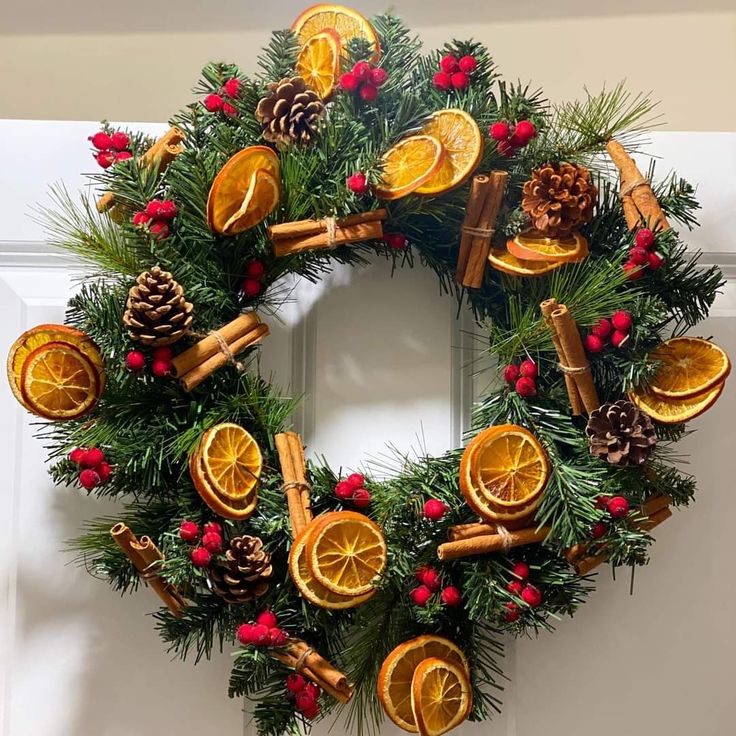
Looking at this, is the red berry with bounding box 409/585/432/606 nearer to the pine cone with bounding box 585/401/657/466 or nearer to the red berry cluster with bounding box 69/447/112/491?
the pine cone with bounding box 585/401/657/466

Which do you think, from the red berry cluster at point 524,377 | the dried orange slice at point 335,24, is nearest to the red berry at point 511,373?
the red berry cluster at point 524,377

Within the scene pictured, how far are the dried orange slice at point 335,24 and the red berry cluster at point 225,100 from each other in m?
0.11

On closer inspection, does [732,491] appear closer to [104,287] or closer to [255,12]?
[104,287]

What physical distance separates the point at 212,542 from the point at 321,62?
1.91 feet

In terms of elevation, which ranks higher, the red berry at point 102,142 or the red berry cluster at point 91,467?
the red berry at point 102,142

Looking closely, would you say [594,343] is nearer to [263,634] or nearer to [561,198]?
[561,198]

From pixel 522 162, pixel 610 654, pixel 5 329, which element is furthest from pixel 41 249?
pixel 610 654

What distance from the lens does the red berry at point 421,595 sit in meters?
0.92

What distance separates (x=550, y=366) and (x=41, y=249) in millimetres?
690

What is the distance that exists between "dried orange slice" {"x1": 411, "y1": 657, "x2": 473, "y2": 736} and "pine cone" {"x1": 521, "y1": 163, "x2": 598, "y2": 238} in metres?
0.52

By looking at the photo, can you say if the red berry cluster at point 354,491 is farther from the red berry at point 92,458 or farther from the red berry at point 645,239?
the red berry at point 645,239

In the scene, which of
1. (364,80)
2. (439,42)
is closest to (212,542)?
(364,80)

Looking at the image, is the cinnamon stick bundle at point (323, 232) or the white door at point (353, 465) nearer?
the cinnamon stick bundle at point (323, 232)

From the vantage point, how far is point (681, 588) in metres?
1.08
